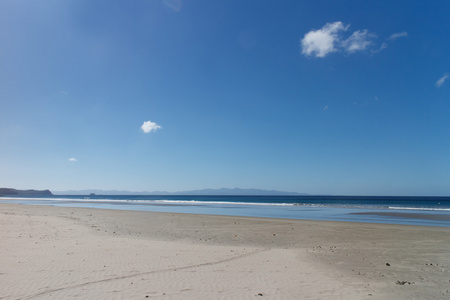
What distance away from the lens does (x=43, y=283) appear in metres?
7.47

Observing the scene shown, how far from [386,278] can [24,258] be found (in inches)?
472

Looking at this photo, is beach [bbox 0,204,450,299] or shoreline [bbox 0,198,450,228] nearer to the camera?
beach [bbox 0,204,450,299]

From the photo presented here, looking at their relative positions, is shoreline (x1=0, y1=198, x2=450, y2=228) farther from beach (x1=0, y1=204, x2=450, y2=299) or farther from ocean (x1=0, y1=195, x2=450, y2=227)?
beach (x1=0, y1=204, x2=450, y2=299)

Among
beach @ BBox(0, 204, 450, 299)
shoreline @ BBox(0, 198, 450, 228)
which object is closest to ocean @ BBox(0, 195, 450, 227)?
shoreline @ BBox(0, 198, 450, 228)

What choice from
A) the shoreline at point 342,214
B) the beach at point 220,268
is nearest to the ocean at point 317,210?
the shoreline at point 342,214

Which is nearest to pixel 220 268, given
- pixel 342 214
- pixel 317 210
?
pixel 342 214

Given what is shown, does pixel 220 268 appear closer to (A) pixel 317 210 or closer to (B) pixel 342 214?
(B) pixel 342 214

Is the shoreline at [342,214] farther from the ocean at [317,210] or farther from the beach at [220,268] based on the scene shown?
the beach at [220,268]

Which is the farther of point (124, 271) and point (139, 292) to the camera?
point (124, 271)

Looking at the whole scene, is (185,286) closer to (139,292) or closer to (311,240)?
(139,292)

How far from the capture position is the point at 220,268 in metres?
9.32

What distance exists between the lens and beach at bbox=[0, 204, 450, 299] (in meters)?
7.09

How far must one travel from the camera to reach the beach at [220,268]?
709cm

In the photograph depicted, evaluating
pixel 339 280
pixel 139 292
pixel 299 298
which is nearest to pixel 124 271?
pixel 139 292
